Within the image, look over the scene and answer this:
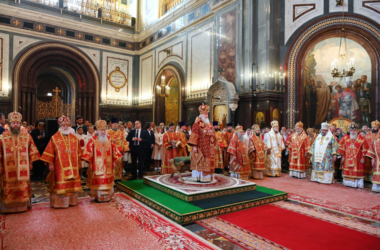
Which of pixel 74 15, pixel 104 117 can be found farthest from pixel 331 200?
pixel 74 15

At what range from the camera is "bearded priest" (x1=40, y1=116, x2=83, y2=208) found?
494 centimetres

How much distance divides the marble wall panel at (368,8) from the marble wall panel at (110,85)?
15.0 meters

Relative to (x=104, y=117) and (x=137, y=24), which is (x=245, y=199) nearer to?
(x=104, y=117)

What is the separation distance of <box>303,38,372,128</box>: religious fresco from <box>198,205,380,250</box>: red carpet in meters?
6.84

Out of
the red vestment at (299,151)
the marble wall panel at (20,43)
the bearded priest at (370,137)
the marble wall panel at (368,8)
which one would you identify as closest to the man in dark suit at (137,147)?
the red vestment at (299,151)

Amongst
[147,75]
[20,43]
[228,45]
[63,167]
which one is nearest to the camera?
[63,167]

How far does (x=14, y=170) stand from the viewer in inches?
186

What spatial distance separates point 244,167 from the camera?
7973 mm

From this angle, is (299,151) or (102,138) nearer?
(102,138)

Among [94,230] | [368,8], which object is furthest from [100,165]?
[368,8]

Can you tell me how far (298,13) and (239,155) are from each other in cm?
729

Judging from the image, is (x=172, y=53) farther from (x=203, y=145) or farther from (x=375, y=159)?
(x=375, y=159)

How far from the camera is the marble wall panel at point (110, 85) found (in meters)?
18.6

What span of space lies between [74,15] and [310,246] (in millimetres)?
19141
